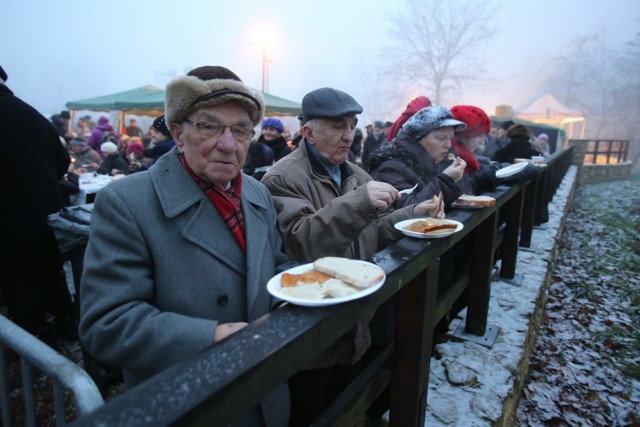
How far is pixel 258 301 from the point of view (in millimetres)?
1430

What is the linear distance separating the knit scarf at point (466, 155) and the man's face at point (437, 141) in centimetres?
61

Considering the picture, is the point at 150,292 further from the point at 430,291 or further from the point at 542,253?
the point at 542,253

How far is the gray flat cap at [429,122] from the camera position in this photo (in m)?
2.75

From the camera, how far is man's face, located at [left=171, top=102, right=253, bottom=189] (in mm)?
1375

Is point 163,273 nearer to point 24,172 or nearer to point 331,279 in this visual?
point 331,279

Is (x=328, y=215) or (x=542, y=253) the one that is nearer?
(x=328, y=215)

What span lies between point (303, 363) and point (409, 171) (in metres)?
1.96

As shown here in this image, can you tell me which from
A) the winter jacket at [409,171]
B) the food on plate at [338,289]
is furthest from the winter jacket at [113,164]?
the food on plate at [338,289]

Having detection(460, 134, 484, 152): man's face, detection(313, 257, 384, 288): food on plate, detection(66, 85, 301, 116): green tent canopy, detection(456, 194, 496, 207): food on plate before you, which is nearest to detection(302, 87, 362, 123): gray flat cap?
detection(456, 194, 496, 207): food on plate

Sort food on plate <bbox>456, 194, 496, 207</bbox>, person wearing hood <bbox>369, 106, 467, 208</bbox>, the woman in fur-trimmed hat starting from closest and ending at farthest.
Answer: food on plate <bbox>456, 194, 496, 207</bbox> → person wearing hood <bbox>369, 106, 467, 208</bbox> → the woman in fur-trimmed hat

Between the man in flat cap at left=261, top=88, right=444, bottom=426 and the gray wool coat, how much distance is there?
0.22m

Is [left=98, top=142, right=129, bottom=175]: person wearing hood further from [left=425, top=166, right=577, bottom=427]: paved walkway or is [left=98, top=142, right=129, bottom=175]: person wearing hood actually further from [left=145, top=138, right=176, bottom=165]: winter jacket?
[left=425, top=166, right=577, bottom=427]: paved walkway

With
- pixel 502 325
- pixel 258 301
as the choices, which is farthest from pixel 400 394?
pixel 502 325

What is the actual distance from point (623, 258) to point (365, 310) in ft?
24.9
